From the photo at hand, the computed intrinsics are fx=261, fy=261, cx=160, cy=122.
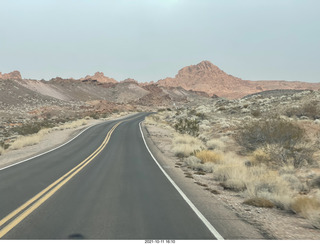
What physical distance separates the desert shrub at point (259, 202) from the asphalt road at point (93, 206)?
1.88 m

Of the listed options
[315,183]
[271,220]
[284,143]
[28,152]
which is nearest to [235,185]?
[271,220]

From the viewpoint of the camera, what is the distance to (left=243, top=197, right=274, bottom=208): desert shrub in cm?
716

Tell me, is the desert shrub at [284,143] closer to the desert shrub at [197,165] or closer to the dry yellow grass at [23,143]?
the desert shrub at [197,165]

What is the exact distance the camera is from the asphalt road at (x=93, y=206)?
16.1 feet

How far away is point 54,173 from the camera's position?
10.8 m

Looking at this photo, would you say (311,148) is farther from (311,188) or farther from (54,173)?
(54,173)

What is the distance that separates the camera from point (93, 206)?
6.52m

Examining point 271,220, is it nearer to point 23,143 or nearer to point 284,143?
point 284,143

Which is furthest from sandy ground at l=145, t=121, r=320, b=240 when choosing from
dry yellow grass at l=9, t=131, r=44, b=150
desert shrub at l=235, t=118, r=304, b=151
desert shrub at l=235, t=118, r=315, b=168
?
dry yellow grass at l=9, t=131, r=44, b=150

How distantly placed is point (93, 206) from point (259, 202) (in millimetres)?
4489

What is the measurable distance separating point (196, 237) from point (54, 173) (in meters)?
7.82

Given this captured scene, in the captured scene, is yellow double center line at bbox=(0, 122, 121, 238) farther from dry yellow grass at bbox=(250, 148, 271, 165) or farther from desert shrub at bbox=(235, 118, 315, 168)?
desert shrub at bbox=(235, 118, 315, 168)
